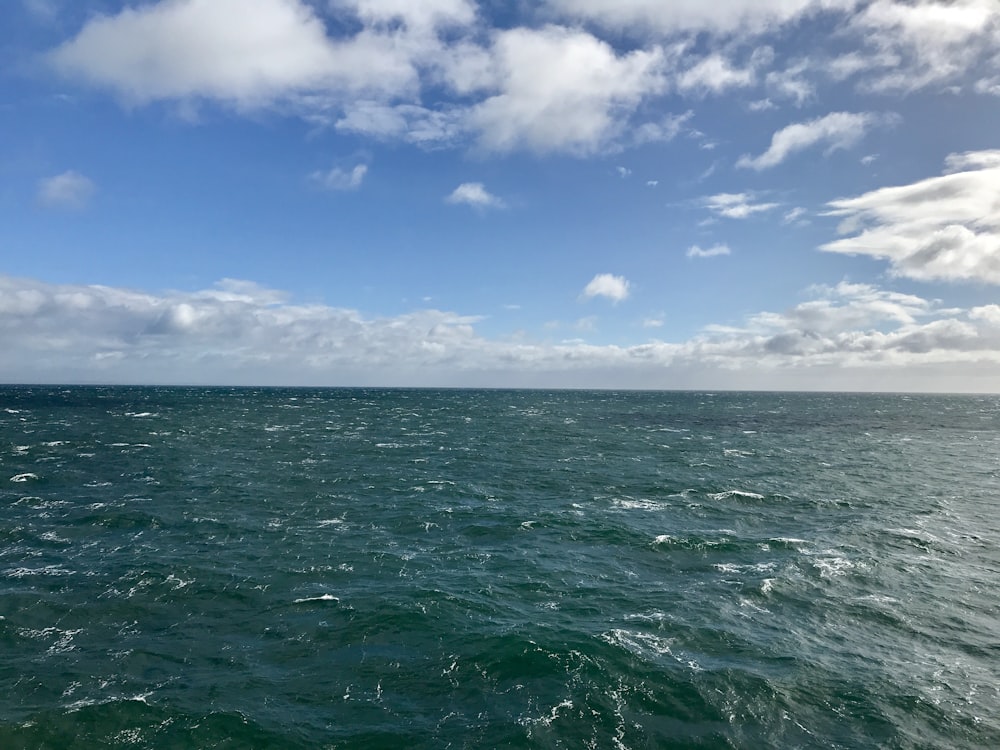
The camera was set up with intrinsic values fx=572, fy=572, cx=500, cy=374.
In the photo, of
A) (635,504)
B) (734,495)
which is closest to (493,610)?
(635,504)

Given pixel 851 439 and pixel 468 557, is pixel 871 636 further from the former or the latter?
pixel 851 439

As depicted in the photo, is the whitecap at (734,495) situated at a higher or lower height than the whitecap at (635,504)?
higher

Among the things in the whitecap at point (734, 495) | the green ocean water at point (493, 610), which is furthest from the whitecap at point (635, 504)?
the whitecap at point (734, 495)

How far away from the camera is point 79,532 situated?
153ft

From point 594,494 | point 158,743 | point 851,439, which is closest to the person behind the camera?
point 158,743

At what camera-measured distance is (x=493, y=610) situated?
33.5m

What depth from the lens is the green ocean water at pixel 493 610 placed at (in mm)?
23781

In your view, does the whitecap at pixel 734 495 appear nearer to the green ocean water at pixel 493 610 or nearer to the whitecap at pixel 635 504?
the green ocean water at pixel 493 610

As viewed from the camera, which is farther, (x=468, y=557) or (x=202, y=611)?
(x=468, y=557)

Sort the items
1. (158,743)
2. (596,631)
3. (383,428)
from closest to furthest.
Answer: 1. (158,743)
2. (596,631)
3. (383,428)

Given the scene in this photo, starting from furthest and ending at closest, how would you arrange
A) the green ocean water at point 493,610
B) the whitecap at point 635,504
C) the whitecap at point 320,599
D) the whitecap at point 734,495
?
1. the whitecap at point 734,495
2. the whitecap at point 635,504
3. the whitecap at point 320,599
4. the green ocean water at point 493,610

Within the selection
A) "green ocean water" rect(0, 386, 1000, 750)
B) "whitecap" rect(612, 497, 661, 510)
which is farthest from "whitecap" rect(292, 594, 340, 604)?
"whitecap" rect(612, 497, 661, 510)

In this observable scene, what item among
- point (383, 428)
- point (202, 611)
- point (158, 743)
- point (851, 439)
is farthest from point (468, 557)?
point (851, 439)

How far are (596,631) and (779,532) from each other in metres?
26.4
